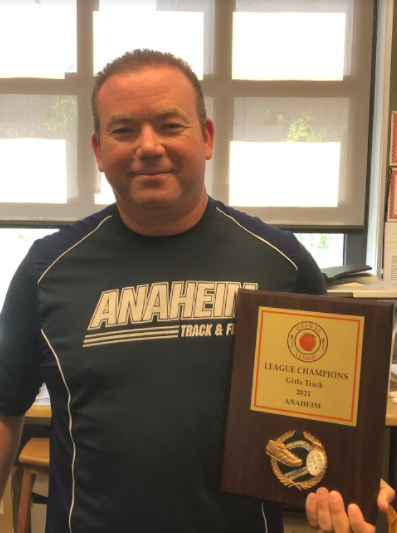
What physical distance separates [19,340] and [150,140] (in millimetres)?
453

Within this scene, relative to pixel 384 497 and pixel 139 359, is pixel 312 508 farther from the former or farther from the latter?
pixel 139 359

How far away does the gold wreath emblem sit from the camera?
786mm

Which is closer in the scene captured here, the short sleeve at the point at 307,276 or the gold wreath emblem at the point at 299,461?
the gold wreath emblem at the point at 299,461

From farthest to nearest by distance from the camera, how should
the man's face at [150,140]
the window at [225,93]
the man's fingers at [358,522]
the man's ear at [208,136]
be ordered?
the window at [225,93] < the man's ear at [208,136] < the man's face at [150,140] < the man's fingers at [358,522]

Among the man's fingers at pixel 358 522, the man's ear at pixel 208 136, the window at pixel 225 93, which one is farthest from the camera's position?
the window at pixel 225 93

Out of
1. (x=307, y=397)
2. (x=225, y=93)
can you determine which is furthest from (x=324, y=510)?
(x=225, y=93)

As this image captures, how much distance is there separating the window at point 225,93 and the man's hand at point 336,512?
59.2 inches

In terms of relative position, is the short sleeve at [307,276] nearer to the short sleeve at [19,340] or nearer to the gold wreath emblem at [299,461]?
the gold wreath emblem at [299,461]

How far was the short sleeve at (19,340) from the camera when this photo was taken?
92cm

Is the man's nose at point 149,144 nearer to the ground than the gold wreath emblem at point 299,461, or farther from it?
farther from it

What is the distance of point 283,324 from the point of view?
0.82 m

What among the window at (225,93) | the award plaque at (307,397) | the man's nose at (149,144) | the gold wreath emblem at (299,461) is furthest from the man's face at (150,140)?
the window at (225,93)

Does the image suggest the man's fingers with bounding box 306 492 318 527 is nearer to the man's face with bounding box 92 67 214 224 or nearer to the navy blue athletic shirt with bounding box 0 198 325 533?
the navy blue athletic shirt with bounding box 0 198 325 533

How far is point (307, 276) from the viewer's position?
37.1 inches
